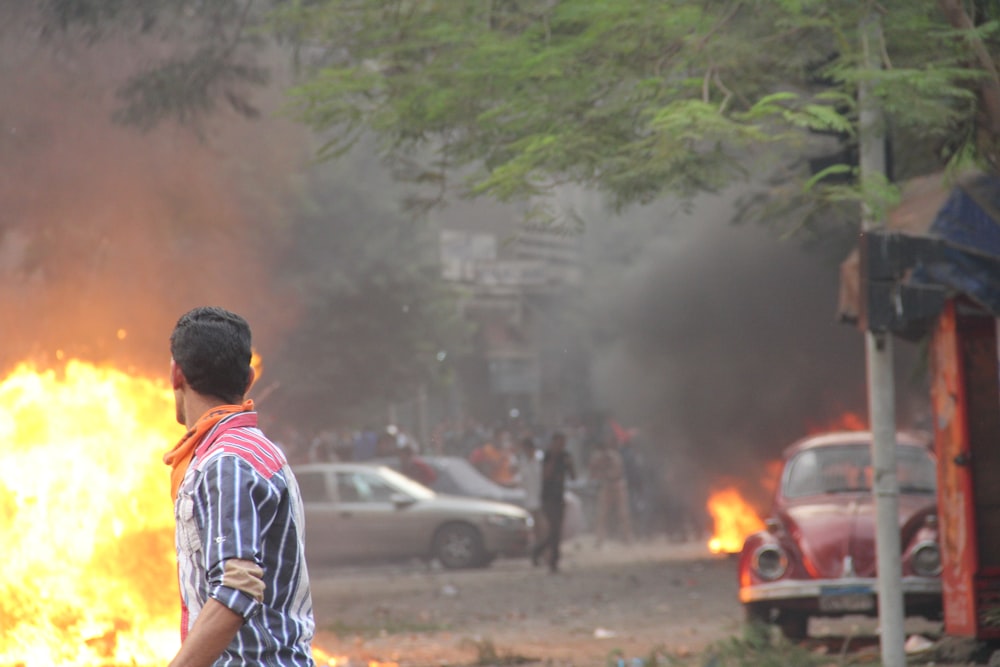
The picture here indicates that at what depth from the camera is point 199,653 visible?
2.78m

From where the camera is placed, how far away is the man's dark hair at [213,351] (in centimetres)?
303

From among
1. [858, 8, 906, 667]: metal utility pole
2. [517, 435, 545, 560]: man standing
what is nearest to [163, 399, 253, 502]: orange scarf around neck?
[858, 8, 906, 667]: metal utility pole

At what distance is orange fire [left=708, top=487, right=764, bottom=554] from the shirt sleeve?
15818 mm

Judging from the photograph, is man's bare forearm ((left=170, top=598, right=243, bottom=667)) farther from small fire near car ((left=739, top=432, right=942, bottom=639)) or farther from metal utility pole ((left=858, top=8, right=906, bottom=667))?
small fire near car ((left=739, top=432, right=942, bottom=639))

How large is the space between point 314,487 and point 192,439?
1555cm

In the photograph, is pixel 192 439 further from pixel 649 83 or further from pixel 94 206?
pixel 94 206

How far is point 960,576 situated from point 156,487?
5476 mm

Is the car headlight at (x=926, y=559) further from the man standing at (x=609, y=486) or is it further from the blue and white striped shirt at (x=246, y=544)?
the man standing at (x=609, y=486)

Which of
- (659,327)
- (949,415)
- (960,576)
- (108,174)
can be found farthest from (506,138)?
(659,327)

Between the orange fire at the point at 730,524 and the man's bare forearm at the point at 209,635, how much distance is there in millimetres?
15864

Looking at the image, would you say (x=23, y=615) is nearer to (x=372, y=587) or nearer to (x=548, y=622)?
(x=548, y=622)

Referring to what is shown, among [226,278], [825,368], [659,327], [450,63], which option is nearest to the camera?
[450,63]

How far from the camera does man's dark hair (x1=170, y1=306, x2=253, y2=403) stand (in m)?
3.03

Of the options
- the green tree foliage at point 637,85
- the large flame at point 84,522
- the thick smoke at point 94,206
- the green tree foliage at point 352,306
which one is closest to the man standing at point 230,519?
the green tree foliage at point 637,85
